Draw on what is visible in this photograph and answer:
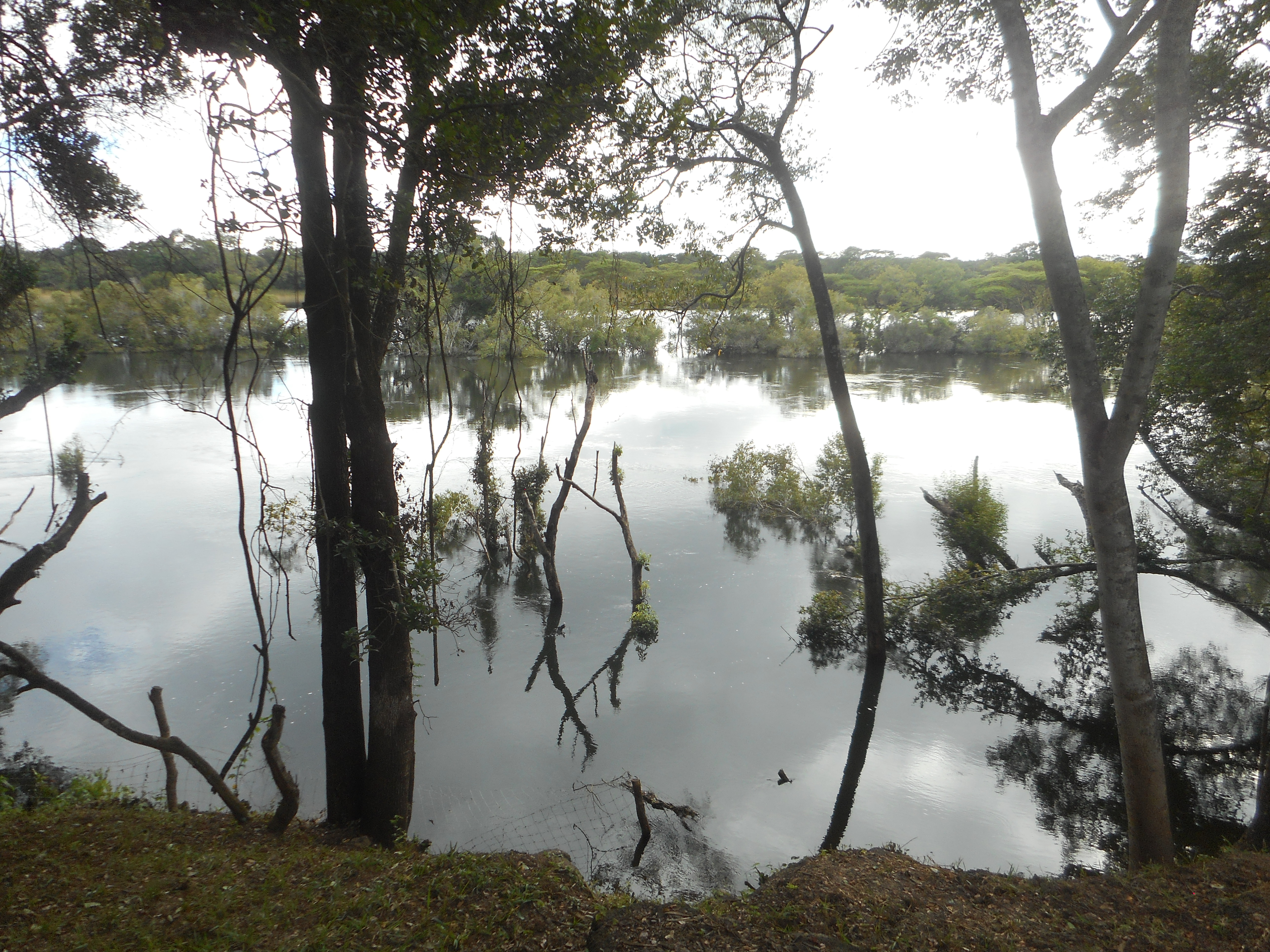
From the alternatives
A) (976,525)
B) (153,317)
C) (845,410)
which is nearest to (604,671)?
(845,410)

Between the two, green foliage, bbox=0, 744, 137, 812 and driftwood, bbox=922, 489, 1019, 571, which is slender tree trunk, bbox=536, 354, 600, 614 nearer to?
driftwood, bbox=922, 489, 1019, 571

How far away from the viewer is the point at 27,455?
712 inches

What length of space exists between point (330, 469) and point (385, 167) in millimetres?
2120

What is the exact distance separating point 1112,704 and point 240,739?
10.9 metres

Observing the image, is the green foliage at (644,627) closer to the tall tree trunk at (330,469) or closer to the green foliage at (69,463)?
the tall tree trunk at (330,469)

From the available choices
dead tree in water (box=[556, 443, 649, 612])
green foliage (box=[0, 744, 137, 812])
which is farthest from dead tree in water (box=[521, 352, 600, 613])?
green foliage (box=[0, 744, 137, 812])

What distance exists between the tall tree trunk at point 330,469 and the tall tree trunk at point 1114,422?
4706 millimetres

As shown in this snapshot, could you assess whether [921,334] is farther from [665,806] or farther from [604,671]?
[665,806]

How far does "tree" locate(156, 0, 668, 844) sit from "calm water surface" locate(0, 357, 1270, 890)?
76 cm

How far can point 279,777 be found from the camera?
14.8ft

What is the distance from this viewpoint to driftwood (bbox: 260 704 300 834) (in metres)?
4.34

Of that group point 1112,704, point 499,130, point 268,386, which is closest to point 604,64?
point 499,130

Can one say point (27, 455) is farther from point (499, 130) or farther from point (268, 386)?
point (499, 130)

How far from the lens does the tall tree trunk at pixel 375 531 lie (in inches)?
174
